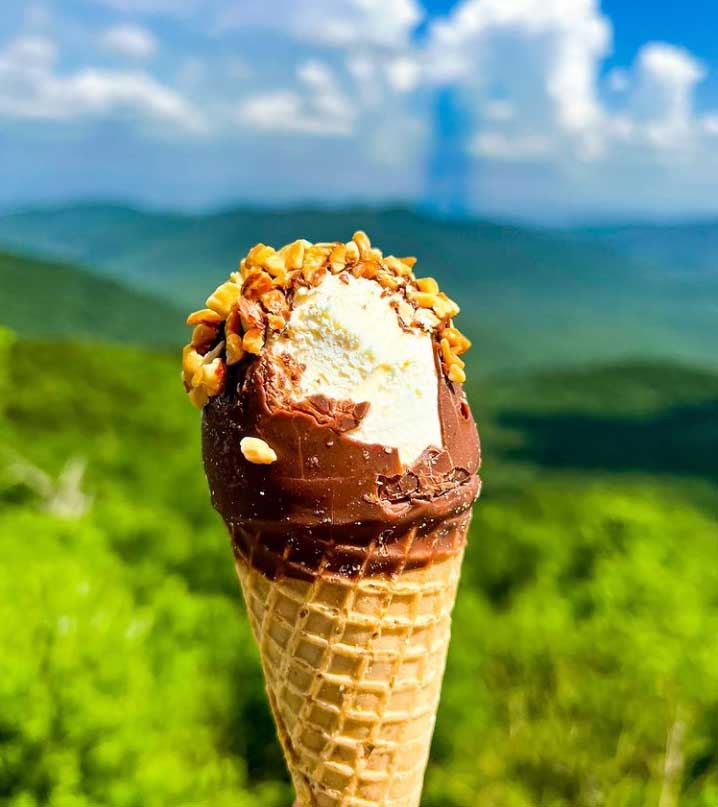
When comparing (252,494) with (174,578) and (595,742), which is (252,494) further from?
(174,578)

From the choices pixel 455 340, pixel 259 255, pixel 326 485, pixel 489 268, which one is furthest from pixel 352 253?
pixel 489 268

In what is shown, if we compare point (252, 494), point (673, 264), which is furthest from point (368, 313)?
→ point (673, 264)

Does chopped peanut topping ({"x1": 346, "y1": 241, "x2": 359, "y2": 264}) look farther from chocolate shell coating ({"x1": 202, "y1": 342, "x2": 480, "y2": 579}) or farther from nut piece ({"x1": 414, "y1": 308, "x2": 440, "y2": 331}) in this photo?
chocolate shell coating ({"x1": 202, "y1": 342, "x2": 480, "y2": 579})

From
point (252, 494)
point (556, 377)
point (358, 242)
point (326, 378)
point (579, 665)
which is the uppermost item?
point (358, 242)

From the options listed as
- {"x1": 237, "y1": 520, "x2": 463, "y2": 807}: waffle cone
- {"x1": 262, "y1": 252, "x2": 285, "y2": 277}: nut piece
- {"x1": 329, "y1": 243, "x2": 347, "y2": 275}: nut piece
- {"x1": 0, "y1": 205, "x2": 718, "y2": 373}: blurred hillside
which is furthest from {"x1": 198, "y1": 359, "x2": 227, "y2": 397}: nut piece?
{"x1": 0, "y1": 205, "x2": 718, "y2": 373}: blurred hillside

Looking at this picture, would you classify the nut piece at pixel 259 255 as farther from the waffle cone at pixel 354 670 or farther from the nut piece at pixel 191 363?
the waffle cone at pixel 354 670

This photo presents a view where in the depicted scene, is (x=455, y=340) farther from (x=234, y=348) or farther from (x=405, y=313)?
(x=234, y=348)
